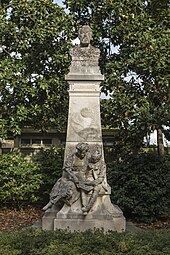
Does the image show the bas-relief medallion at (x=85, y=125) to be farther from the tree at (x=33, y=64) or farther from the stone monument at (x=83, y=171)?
the tree at (x=33, y=64)

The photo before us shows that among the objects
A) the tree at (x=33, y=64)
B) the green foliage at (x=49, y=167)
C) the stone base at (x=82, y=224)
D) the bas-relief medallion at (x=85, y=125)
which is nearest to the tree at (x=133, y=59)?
the tree at (x=33, y=64)

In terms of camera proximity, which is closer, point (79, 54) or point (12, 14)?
point (79, 54)

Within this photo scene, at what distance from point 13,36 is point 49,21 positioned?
1137 millimetres

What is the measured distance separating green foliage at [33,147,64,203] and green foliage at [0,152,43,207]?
255 mm

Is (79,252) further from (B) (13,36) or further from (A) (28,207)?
(B) (13,36)

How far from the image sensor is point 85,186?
7000mm

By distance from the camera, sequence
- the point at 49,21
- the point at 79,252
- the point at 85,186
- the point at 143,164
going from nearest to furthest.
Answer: the point at 79,252
the point at 85,186
the point at 143,164
the point at 49,21

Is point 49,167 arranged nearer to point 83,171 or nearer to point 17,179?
point 17,179

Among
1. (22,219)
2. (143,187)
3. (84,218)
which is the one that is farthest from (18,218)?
(84,218)

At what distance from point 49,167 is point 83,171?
3.94 metres

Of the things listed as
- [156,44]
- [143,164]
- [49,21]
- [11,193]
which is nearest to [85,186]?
[143,164]

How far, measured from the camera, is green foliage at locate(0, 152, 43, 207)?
1036cm

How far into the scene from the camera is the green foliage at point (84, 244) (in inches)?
189

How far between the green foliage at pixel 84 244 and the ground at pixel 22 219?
3.07 metres
